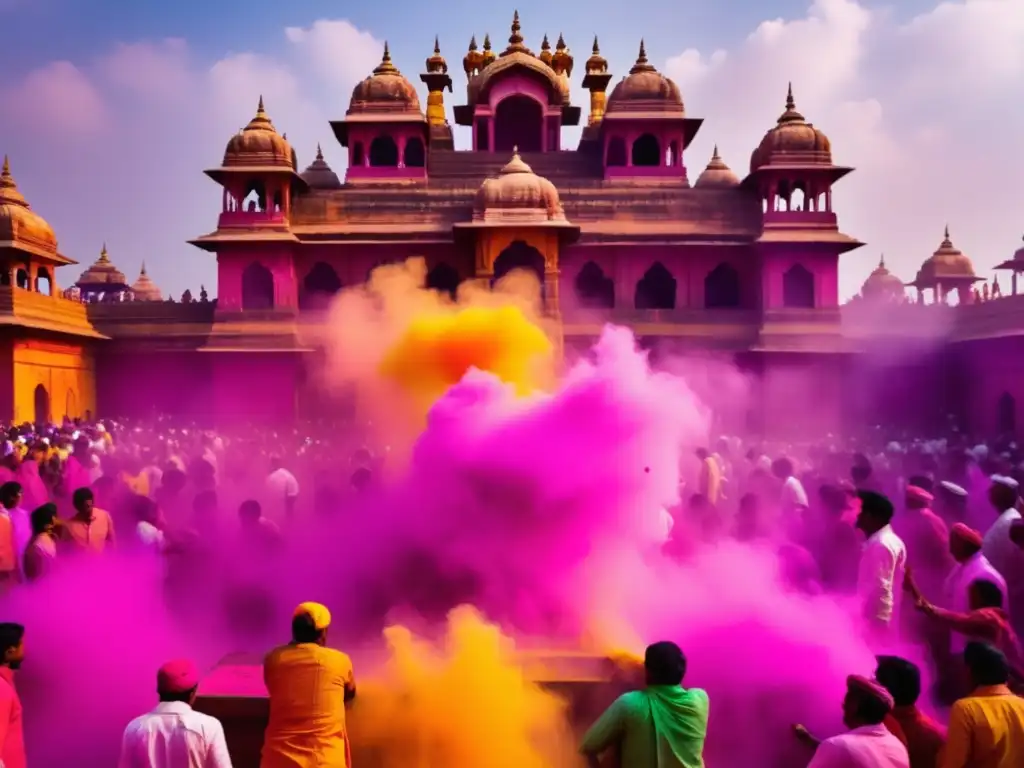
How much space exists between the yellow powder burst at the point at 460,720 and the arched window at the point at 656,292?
20.0 metres

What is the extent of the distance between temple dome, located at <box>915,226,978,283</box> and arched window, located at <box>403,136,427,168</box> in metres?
22.1

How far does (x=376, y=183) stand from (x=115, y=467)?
15363 mm

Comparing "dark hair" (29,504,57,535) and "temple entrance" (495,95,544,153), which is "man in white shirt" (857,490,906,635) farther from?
"temple entrance" (495,95,544,153)

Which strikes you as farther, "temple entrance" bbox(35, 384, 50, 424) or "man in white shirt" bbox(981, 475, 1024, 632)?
"temple entrance" bbox(35, 384, 50, 424)

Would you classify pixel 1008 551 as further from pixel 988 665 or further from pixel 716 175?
pixel 716 175

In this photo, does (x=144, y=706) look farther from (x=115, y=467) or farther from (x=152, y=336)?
(x=152, y=336)

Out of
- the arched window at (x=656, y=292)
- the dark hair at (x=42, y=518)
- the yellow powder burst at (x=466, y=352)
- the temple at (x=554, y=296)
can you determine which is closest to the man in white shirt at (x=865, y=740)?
the dark hair at (x=42, y=518)

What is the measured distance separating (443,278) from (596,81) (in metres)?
15.9

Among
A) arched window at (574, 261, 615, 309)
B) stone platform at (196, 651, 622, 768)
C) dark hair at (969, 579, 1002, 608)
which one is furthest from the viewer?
arched window at (574, 261, 615, 309)

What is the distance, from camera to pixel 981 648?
11.9 ft

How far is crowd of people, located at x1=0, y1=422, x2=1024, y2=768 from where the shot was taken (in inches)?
137

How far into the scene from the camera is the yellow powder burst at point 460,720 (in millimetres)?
5242

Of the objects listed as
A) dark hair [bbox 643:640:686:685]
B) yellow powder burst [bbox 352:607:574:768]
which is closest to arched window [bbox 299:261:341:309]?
yellow powder burst [bbox 352:607:574:768]

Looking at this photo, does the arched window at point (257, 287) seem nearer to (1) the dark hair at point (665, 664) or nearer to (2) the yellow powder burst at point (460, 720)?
(2) the yellow powder burst at point (460, 720)
